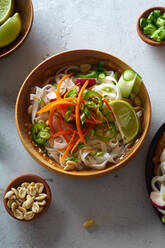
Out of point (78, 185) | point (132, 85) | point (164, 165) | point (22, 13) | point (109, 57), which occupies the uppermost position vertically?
point (22, 13)

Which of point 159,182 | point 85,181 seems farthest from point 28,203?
point 159,182

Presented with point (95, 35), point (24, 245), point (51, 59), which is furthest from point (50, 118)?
point (24, 245)

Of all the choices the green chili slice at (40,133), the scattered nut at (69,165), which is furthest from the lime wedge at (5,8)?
the scattered nut at (69,165)

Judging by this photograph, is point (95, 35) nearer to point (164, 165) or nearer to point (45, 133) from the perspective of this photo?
point (45, 133)

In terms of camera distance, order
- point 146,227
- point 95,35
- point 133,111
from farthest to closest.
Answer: point 95,35 → point 146,227 → point 133,111

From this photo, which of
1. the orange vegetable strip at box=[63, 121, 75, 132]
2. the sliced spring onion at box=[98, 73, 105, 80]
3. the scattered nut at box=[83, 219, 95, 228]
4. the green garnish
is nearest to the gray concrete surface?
the scattered nut at box=[83, 219, 95, 228]
